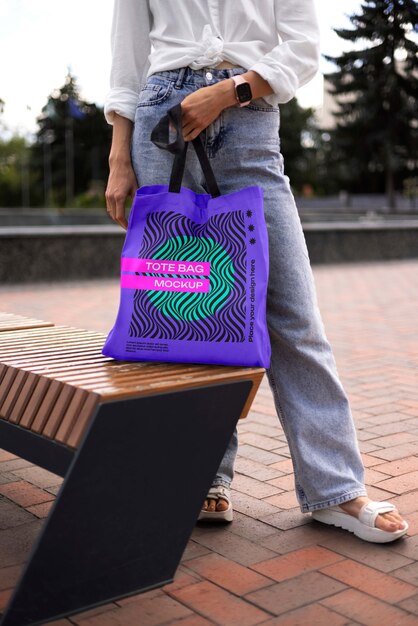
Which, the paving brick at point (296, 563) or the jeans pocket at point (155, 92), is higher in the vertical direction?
the jeans pocket at point (155, 92)

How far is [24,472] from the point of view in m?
3.32

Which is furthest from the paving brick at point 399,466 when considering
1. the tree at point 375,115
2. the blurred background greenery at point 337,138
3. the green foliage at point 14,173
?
the green foliage at point 14,173

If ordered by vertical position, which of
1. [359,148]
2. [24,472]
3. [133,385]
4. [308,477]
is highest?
[359,148]

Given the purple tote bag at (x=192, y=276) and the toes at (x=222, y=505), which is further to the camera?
the toes at (x=222, y=505)

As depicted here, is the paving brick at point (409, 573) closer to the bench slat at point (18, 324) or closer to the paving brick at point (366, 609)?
the paving brick at point (366, 609)

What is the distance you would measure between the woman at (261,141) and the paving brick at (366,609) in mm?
362

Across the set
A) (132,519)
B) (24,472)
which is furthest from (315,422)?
(24,472)

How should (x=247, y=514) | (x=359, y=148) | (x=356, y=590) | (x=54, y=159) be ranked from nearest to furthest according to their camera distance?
(x=356, y=590) < (x=247, y=514) < (x=359, y=148) < (x=54, y=159)

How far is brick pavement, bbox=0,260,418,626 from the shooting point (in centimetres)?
211

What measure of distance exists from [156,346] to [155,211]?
36cm

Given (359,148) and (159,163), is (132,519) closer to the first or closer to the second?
(159,163)

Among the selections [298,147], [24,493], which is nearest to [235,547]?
[24,493]

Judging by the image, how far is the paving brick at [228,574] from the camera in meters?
2.26

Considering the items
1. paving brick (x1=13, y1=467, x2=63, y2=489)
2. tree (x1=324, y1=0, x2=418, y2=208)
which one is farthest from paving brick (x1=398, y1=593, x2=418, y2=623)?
tree (x1=324, y1=0, x2=418, y2=208)
